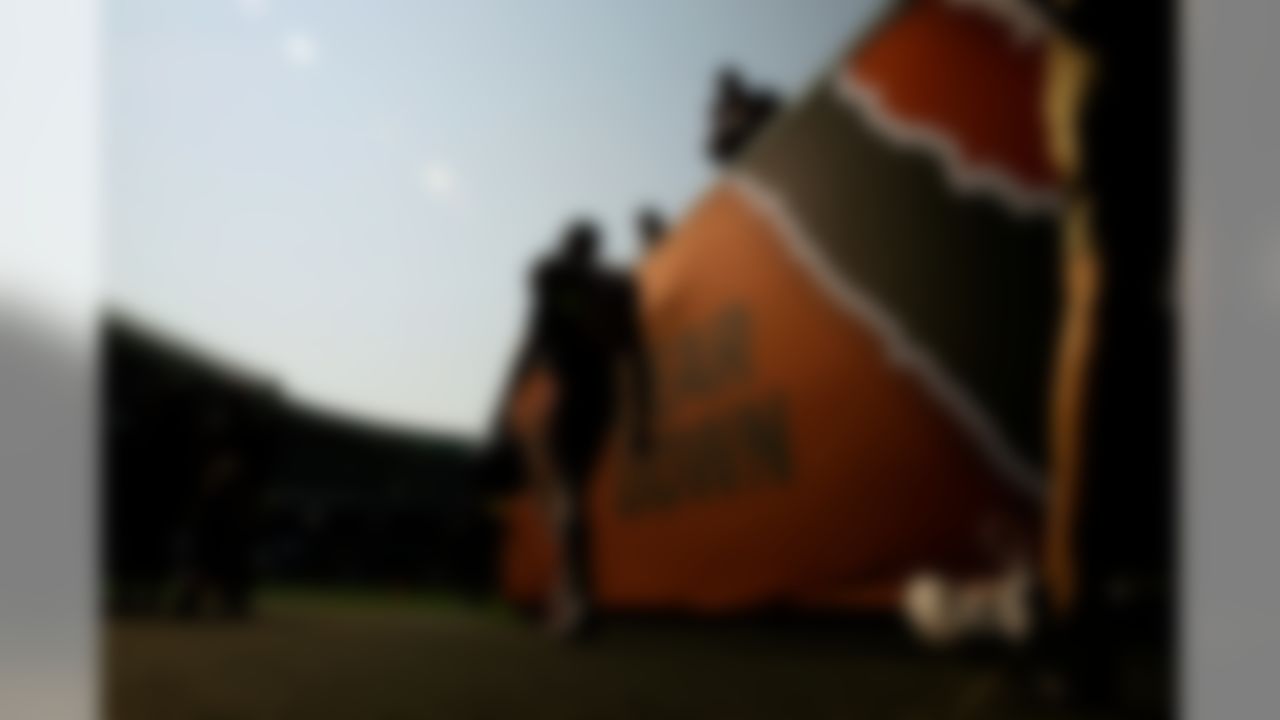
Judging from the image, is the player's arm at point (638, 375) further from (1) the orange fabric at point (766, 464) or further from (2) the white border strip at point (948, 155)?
(2) the white border strip at point (948, 155)

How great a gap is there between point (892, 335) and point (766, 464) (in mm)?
163

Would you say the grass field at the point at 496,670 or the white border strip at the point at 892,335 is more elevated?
the white border strip at the point at 892,335

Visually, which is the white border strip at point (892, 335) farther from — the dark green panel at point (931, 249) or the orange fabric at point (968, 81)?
the orange fabric at point (968, 81)

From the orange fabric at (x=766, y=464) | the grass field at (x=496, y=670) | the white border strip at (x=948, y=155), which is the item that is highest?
the white border strip at (x=948, y=155)

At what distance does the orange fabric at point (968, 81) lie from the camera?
51.3 inches

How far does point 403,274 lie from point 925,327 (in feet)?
1.70

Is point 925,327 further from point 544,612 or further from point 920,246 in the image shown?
point 544,612

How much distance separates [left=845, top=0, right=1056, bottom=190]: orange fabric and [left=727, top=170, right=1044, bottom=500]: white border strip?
14 cm

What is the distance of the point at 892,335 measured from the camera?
4.44 feet

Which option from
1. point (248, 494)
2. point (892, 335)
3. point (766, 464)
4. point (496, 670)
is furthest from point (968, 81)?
point (248, 494)

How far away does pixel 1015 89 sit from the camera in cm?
131

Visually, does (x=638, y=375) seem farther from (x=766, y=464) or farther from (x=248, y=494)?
(x=248, y=494)

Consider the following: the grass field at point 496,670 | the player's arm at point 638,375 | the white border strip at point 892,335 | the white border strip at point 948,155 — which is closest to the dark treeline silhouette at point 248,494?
the grass field at point 496,670

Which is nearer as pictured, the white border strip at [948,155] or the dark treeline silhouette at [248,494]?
the white border strip at [948,155]
